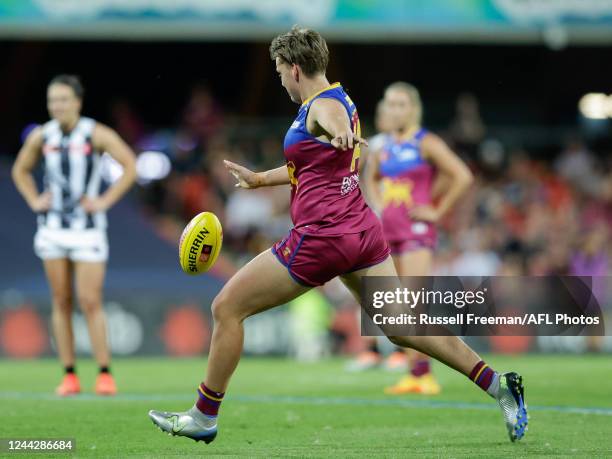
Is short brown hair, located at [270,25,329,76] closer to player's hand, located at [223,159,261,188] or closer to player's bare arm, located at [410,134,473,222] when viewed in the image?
player's hand, located at [223,159,261,188]

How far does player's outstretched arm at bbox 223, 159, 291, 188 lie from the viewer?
23.7 feet

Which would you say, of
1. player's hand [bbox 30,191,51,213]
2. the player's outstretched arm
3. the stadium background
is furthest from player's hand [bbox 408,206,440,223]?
the stadium background

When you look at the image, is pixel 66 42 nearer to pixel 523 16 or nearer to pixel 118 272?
pixel 118 272

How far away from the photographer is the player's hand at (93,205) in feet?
35.2

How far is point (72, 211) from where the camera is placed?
426 inches

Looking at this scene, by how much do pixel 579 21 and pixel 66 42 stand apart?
9992mm

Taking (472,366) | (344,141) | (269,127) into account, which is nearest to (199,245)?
(344,141)

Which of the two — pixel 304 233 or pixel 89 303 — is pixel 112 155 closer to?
pixel 89 303

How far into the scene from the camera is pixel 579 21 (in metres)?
18.0

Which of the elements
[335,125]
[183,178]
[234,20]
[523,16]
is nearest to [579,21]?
[523,16]

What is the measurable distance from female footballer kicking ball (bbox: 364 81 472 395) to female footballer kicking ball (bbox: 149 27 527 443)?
12.9ft

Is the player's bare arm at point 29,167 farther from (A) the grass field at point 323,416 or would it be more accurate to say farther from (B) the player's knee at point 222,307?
(B) the player's knee at point 222,307

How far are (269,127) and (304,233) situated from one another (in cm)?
1465

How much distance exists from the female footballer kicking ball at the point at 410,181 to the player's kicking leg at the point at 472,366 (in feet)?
11.3
